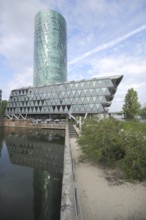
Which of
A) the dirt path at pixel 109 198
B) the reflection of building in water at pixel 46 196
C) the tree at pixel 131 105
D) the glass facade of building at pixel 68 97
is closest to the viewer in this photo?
the dirt path at pixel 109 198

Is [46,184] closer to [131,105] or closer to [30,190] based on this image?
[30,190]

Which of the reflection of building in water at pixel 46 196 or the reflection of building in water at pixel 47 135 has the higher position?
the reflection of building in water at pixel 47 135

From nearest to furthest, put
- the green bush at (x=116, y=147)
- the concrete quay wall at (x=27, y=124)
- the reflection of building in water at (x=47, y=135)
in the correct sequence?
the green bush at (x=116, y=147)
the reflection of building in water at (x=47, y=135)
the concrete quay wall at (x=27, y=124)

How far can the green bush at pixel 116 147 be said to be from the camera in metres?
10.8

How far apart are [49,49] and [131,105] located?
283 feet

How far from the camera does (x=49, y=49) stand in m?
120

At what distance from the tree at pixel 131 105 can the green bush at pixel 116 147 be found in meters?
36.2

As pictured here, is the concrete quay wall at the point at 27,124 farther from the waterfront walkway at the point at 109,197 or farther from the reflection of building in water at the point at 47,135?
the waterfront walkway at the point at 109,197

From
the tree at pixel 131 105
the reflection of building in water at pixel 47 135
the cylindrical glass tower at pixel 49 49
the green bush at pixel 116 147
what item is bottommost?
the reflection of building in water at pixel 47 135

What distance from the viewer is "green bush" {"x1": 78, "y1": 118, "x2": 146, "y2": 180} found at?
10.8 meters

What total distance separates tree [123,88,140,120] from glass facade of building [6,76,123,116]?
35.1 ft

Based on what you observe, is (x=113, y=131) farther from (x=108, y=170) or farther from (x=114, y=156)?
(x=108, y=170)

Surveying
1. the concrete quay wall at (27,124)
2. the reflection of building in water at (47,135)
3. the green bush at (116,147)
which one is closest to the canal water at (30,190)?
the green bush at (116,147)

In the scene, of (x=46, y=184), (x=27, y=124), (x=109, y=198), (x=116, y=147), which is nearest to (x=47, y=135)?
(x=27, y=124)
